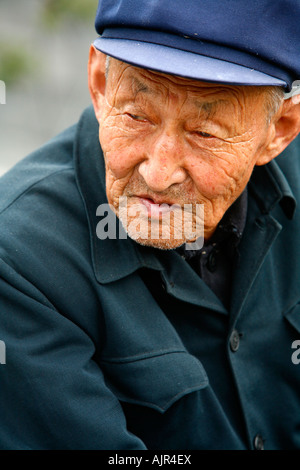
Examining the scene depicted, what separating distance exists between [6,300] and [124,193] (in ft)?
1.65

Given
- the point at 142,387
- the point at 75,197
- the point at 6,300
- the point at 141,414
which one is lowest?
the point at 141,414

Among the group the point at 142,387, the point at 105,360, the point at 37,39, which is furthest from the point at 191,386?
→ the point at 37,39

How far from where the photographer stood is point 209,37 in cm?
156

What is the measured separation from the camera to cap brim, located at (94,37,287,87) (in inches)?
60.0

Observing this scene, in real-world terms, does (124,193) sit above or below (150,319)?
above

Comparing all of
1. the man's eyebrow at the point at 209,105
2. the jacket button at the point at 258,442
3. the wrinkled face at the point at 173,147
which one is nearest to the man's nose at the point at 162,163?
the wrinkled face at the point at 173,147

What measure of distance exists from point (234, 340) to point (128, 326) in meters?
0.48

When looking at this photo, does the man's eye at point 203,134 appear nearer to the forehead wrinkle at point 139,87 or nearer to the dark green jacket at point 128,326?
the forehead wrinkle at point 139,87

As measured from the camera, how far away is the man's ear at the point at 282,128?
1922mm

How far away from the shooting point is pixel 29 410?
169 cm

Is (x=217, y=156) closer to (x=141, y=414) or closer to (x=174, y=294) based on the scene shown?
(x=174, y=294)

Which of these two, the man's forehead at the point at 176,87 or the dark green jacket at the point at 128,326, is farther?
the dark green jacket at the point at 128,326

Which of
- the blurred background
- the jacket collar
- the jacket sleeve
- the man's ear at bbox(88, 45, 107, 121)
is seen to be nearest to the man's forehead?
the man's ear at bbox(88, 45, 107, 121)

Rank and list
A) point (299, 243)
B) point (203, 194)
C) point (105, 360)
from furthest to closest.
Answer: point (299, 243)
point (105, 360)
point (203, 194)
